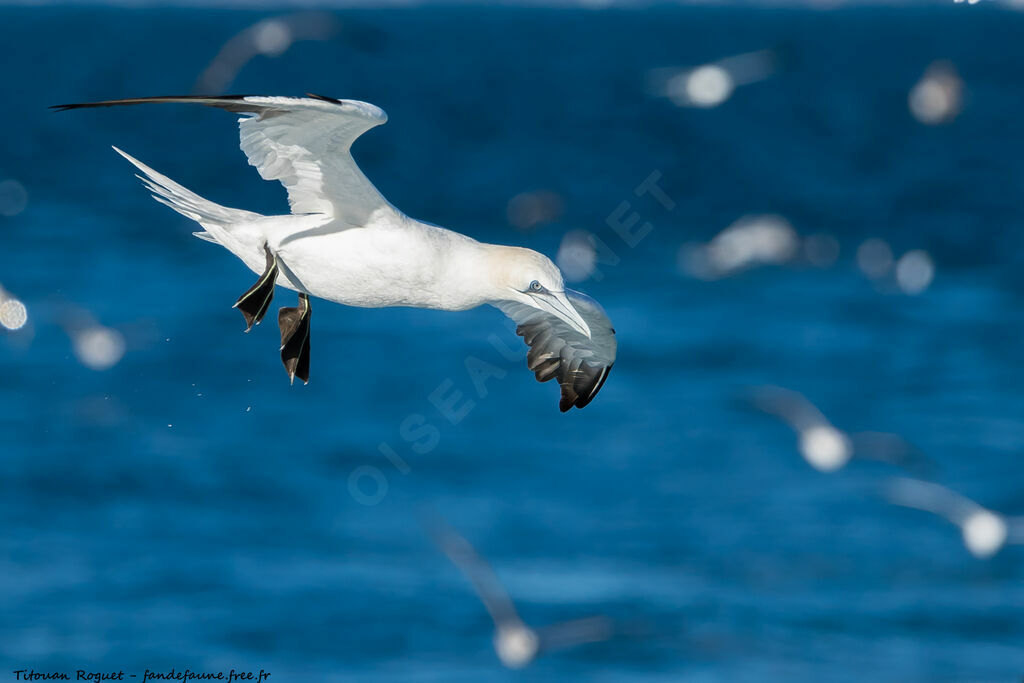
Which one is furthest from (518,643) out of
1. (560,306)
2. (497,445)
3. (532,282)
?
(532,282)

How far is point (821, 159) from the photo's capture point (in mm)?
57188

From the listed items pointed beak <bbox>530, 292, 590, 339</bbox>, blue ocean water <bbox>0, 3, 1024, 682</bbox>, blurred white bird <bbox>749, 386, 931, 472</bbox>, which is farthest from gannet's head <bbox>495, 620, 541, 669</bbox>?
pointed beak <bbox>530, 292, 590, 339</bbox>

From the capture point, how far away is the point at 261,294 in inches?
322

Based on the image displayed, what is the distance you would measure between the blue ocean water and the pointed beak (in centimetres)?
1345

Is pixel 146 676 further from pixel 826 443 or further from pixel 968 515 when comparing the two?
pixel 968 515

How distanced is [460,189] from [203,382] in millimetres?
17014

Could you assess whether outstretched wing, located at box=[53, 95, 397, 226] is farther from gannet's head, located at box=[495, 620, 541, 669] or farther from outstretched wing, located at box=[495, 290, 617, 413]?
gannet's head, located at box=[495, 620, 541, 669]

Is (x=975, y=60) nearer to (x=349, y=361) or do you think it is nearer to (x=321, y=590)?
(x=349, y=361)

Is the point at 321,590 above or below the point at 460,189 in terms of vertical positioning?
below

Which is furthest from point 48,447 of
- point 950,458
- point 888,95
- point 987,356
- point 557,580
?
point 888,95

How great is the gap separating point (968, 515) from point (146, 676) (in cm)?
1100

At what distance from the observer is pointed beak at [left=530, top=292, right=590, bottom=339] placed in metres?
8.33

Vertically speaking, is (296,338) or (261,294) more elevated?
(296,338)

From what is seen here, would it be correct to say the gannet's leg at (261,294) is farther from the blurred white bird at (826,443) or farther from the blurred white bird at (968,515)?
the blurred white bird at (968,515)
